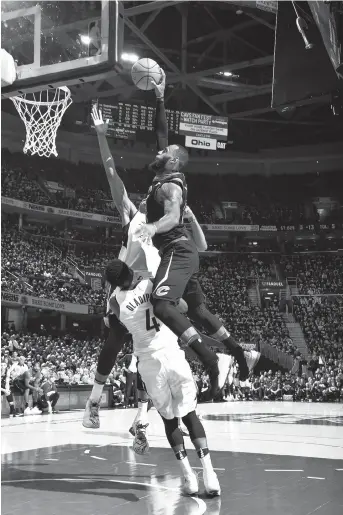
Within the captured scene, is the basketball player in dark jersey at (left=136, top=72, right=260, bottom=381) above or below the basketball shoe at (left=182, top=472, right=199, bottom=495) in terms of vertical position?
above

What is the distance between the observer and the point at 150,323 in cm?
500

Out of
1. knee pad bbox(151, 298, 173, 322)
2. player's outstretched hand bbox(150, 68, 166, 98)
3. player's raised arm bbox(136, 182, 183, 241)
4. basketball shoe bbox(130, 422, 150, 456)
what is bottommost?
basketball shoe bbox(130, 422, 150, 456)

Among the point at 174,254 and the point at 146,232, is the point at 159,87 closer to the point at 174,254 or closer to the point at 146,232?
A: the point at 174,254

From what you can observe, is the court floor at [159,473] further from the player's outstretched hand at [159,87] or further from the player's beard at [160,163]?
the player's outstretched hand at [159,87]

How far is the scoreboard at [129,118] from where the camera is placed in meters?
26.1

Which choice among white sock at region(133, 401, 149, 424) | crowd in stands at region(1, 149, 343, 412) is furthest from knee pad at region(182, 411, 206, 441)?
crowd in stands at region(1, 149, 343, 412)

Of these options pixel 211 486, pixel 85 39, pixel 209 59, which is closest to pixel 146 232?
pixel 211 486

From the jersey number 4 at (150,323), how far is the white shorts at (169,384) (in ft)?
0.67

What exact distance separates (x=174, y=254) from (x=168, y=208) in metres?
0.40

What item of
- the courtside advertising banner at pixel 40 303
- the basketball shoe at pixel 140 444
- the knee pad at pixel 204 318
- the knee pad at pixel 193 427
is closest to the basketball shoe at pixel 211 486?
the knee pad at pixel 193 427

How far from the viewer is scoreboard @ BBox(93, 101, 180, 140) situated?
2609 centimetres

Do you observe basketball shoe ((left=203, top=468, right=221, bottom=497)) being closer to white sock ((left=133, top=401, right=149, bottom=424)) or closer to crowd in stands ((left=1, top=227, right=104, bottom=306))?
white sock ((left=133, top=401, right=149, bottom=424))

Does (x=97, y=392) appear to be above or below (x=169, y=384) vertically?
below

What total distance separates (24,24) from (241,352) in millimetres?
3827
